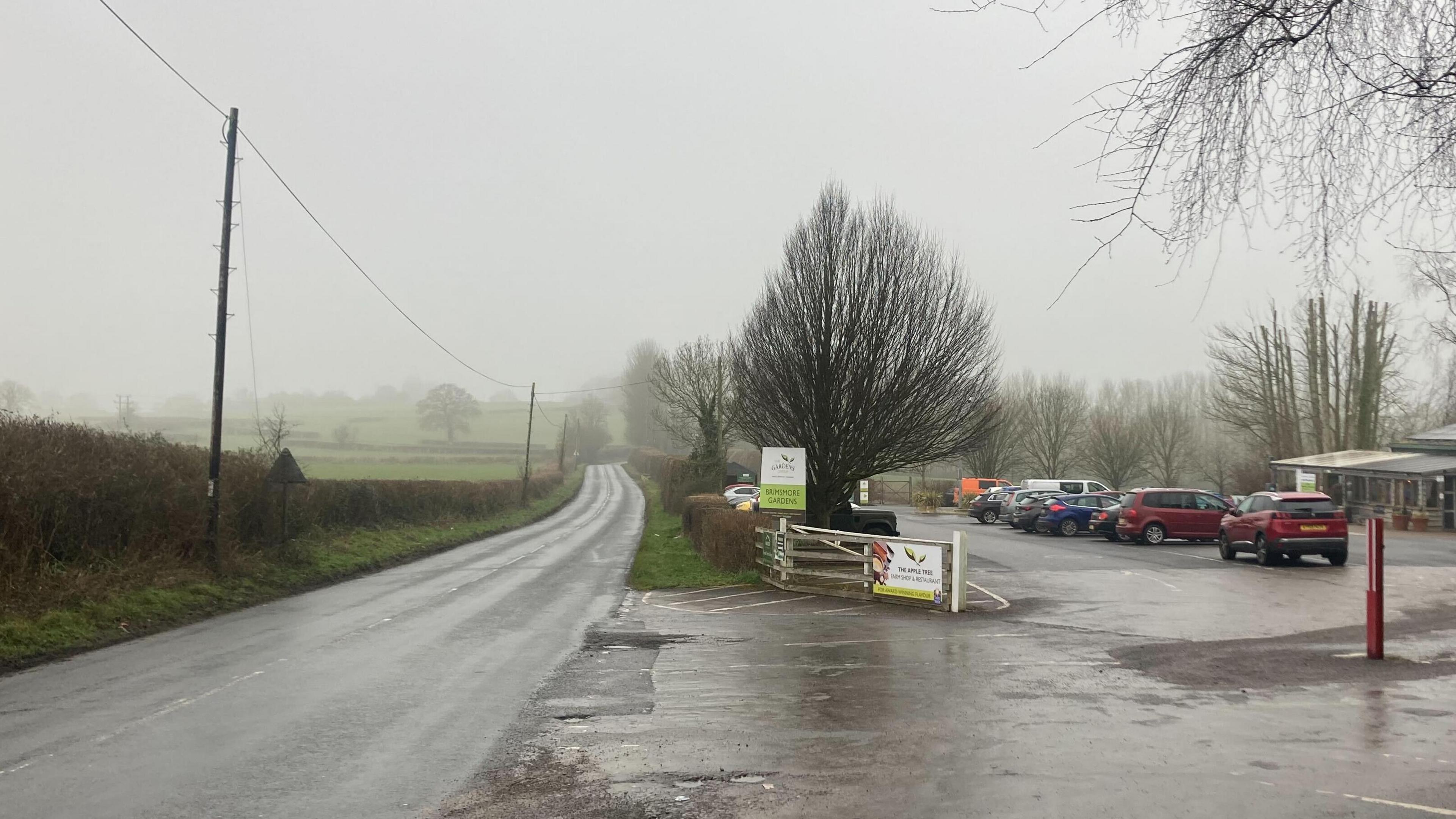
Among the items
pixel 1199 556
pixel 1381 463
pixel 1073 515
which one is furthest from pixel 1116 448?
pixel 1199 556

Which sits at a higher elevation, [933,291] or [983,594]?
[933,291]

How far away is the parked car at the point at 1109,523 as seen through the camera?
33.4m

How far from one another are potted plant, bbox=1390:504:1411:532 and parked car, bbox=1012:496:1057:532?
13.3 metres

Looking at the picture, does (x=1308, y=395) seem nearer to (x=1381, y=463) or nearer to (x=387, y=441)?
(x=1381, y=463)

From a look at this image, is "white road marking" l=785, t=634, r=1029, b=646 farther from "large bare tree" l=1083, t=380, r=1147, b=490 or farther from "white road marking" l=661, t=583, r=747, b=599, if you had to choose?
"large bare tree" l=1083, t=380, r=1147, b=490

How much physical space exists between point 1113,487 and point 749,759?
69.8m

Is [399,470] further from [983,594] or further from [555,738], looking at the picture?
[555,738]

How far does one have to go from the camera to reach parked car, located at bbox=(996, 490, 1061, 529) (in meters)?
42.1

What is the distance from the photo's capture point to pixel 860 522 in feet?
93.3

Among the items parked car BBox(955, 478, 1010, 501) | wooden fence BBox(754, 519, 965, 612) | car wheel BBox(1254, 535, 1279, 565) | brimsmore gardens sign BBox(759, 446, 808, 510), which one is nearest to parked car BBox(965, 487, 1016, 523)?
parked car BBox(955, 478, 1010, 501)

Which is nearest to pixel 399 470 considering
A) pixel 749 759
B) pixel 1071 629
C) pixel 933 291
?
pixel 933 291

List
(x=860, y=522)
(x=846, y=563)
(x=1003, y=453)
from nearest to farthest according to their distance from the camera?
1. (x=846, y=563)
2. (x=860, y=522)
3. (x=1003, y=453)

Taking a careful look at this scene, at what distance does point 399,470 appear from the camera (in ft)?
215

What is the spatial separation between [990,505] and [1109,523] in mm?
15622
